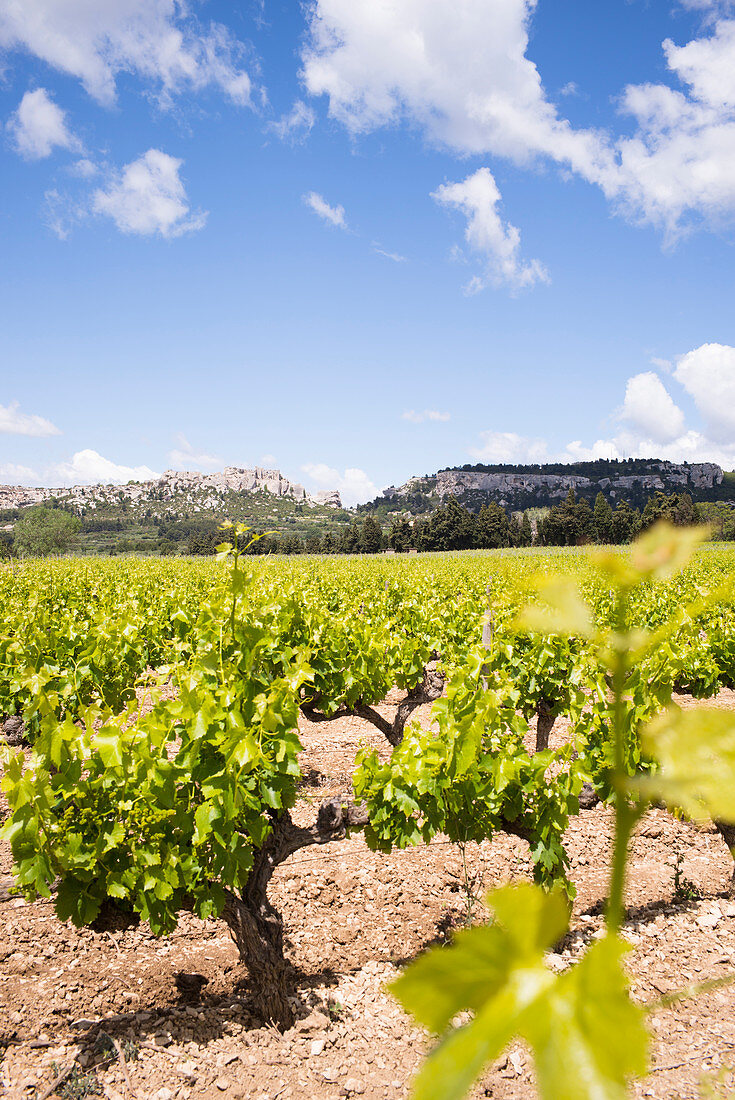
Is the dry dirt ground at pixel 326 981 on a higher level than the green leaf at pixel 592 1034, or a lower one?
lower

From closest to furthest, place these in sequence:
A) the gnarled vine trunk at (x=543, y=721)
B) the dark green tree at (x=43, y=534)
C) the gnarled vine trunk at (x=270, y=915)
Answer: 1. the gnarled vine trunk at (x=270, y=915)
2. the gnarled vine trunk at (x=543, y=721)
3. the dark green tree at (x=43, y=534)

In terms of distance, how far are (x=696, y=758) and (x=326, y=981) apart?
222 inches

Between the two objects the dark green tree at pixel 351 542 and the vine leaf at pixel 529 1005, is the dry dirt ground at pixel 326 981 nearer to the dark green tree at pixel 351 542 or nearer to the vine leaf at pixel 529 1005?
the vine leaf at pixel 529 1005

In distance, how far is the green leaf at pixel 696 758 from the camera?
33cm

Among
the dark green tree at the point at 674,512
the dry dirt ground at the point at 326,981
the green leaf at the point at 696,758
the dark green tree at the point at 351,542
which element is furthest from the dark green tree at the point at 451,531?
the green leaf at the point at 696,758

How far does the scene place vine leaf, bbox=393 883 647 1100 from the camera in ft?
0.98

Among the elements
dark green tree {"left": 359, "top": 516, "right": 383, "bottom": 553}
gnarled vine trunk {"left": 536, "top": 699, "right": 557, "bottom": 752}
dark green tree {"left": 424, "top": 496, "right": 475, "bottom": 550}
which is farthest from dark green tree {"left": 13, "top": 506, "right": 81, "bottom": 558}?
gnarled vine trunk {"left": 536, "top": 699, "right": 557, "bottom": 752}

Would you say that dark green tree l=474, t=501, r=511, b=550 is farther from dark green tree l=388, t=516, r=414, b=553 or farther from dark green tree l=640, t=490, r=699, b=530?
dark green tree l=640, t=490, r=699, b=530

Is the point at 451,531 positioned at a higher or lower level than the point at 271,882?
higher

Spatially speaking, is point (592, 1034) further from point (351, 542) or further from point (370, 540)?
point (370, 540)

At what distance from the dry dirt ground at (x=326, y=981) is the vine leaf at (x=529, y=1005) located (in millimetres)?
3612

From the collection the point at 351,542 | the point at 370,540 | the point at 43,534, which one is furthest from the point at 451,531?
the point at 43,534

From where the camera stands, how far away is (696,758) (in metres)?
0.35

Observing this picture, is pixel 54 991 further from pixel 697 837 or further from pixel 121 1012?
pixel 697 837
